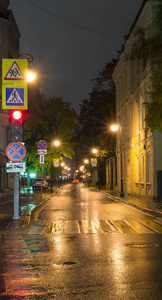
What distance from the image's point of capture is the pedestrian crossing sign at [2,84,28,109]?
15.0 m

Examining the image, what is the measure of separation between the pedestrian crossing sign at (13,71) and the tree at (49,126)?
38.5 m

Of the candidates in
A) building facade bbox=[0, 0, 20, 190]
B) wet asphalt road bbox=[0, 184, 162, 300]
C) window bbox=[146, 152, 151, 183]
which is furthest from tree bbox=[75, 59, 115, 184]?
wet asphalt road bbox=[0, 184, 162, 300]

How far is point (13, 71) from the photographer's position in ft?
49.8

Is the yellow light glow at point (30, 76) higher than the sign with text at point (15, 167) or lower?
higher

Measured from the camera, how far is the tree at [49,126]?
5409 centimetres

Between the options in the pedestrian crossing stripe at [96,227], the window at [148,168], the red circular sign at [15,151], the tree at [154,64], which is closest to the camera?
the pedestrian crossing stripe at [96,227]

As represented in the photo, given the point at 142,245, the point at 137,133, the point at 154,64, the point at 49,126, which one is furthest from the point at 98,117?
the point at 142,245

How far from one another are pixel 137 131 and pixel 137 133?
0.53ft

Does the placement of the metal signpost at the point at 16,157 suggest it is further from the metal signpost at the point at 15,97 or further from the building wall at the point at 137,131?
the building wall at the point at 137,131

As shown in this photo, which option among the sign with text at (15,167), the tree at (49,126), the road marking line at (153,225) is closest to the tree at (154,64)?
the road marking line at (153,225)

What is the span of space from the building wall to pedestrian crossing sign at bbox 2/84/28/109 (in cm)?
1374

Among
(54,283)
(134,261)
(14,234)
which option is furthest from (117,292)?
(14,234)

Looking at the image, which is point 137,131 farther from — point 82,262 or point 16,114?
point 82,262

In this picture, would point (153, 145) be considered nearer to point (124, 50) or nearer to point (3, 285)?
point (124, 50)
